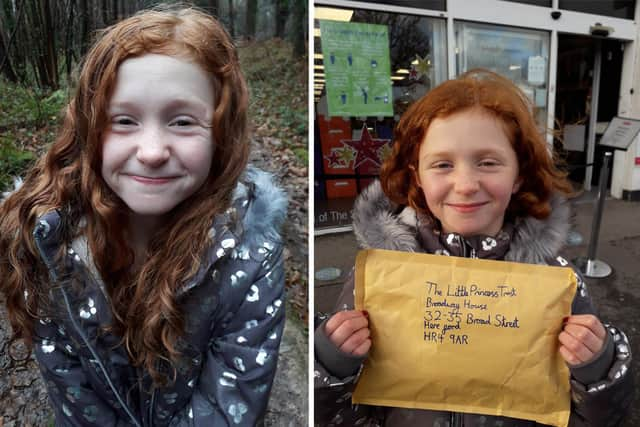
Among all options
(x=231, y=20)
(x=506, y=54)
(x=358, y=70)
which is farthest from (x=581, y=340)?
(x=231, y=20)

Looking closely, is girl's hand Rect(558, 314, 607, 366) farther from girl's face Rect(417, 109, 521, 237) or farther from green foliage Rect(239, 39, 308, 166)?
green foliage Rect(239, 39, 308, 166)

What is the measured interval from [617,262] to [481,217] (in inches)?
46.9

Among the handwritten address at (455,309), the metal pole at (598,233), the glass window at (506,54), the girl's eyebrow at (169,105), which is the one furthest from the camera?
the metal pole at (598,233)

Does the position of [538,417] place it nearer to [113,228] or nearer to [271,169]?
[271,169]

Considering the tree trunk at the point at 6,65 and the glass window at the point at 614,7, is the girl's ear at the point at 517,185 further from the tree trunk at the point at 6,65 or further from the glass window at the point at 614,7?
Answer: the tree trunk at the point at 6,65

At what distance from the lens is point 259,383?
104 cm

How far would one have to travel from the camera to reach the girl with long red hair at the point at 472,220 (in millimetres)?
951

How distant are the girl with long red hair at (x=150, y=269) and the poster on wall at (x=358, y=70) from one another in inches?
11.4

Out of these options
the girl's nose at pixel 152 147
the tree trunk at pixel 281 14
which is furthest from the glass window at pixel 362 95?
the girl's nose at pixel 152 147

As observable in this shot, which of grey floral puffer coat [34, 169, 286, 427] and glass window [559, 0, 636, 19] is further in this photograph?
glass window [559, 0, 636, 19]

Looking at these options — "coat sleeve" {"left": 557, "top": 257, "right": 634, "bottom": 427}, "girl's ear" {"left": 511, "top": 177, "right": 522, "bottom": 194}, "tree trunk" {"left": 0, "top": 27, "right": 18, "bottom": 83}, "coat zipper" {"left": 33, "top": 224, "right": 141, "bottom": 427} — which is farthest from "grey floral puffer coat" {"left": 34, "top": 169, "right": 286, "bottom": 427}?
"coat sleeve" {"left": 557, "top": 257, "right": 634, "bottom": 427}

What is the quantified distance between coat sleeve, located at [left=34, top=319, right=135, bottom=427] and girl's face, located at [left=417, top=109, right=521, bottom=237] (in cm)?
94

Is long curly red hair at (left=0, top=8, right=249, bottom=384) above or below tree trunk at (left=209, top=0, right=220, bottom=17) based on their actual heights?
below

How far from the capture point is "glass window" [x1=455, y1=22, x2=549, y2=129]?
1.15 meters
